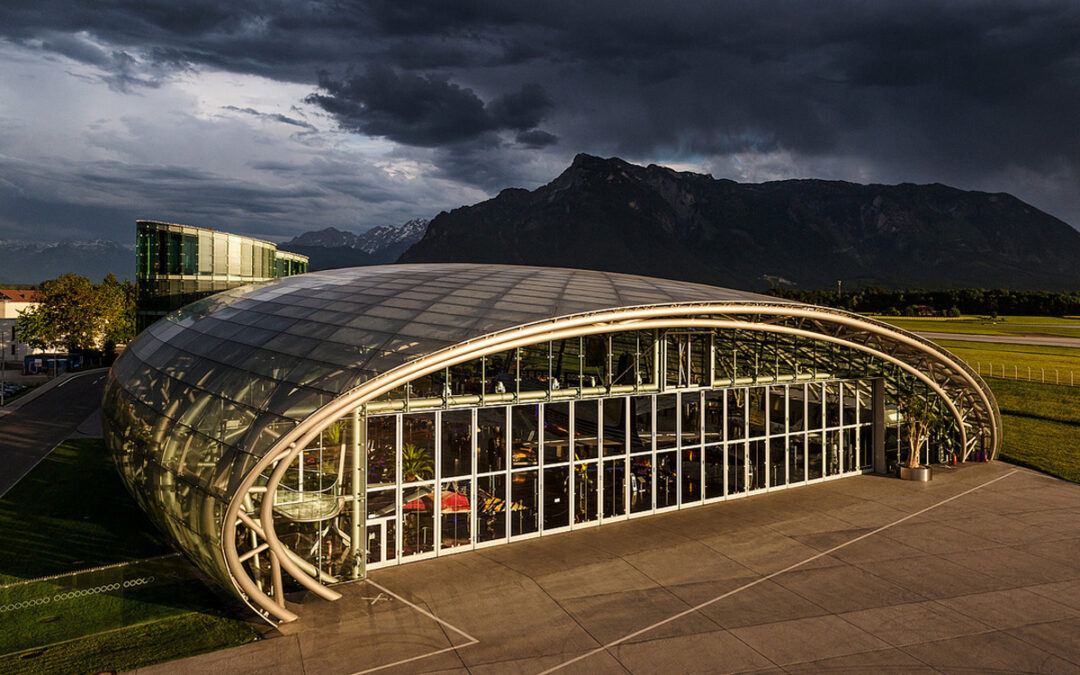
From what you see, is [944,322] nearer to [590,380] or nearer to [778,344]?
[778,344]

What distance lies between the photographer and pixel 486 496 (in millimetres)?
18188

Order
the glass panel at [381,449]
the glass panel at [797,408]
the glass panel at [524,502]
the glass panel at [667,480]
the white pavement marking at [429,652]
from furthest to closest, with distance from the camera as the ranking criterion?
1. the glass panel at [797,408]
2. the glass panel at [667,480]
3. the glass panel at [524,502]
4. the glass panel at [381,449]
5. the white pavement marking at [429,652]

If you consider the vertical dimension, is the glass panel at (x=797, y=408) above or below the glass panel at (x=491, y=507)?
above

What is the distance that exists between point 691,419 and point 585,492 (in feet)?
16.1

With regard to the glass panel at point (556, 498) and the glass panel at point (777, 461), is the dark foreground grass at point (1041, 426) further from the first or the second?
the glass panel at point (556, 498)

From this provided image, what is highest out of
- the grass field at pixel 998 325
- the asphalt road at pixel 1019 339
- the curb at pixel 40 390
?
the grass field at pixel 998 325

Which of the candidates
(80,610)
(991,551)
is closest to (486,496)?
(80,610)

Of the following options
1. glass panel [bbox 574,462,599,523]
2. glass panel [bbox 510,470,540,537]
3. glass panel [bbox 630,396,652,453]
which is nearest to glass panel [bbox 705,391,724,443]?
glass panel [bbox 630,396,652,453]

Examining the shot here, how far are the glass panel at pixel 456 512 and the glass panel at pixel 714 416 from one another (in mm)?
9141

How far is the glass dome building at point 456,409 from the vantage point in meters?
14.5

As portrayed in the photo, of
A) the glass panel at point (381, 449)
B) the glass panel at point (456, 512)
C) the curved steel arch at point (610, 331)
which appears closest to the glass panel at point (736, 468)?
the curved steel arch at point (610, 331)

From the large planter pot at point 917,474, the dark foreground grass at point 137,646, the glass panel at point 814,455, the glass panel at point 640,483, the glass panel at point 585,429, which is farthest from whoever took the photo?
the large planter pot at point 917,474

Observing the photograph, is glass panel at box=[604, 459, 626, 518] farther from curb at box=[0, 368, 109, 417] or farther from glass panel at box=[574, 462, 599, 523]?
curb at box=[0, 368, 109, 417]

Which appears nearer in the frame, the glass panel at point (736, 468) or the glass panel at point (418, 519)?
the glass panel at point (418, 519)
